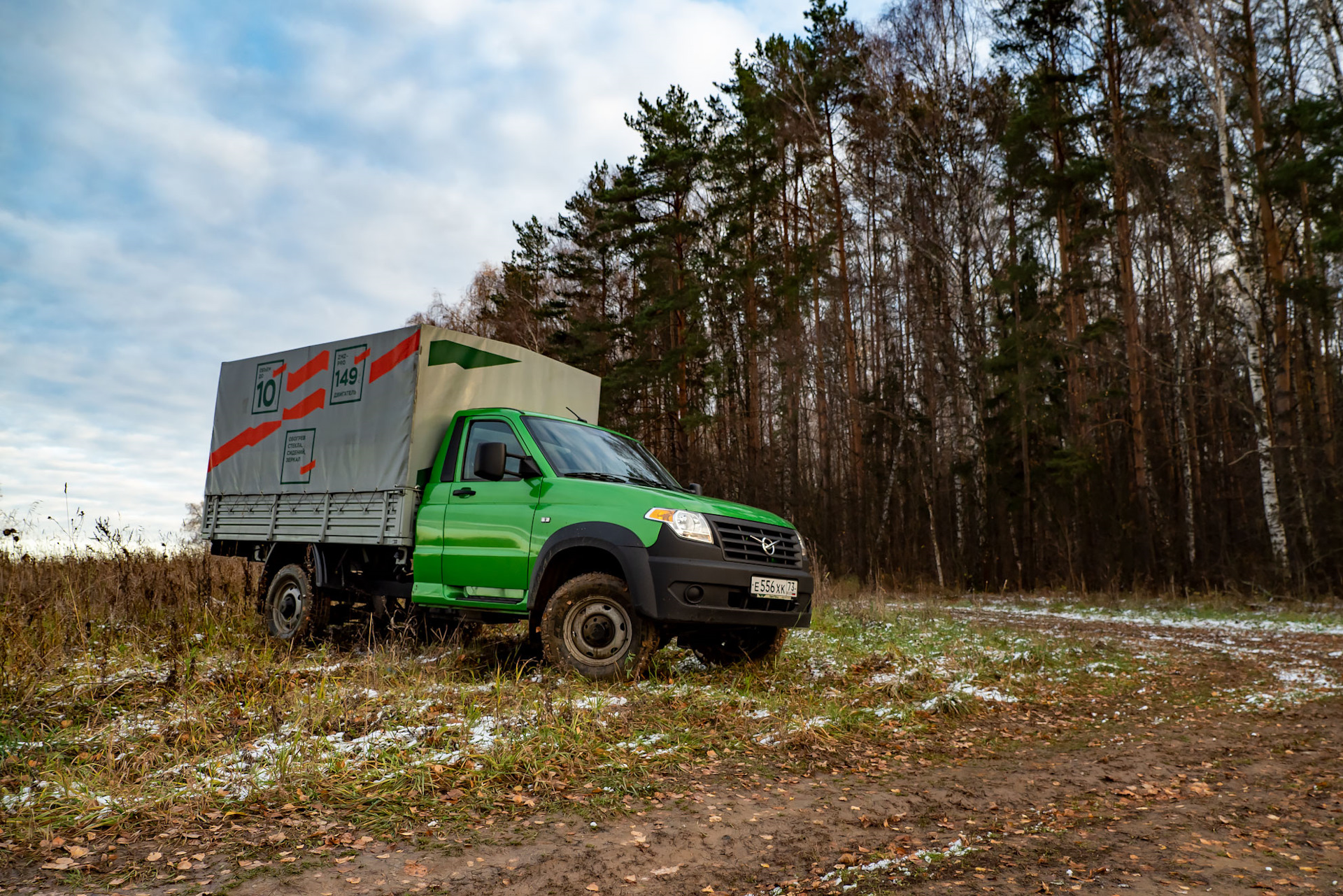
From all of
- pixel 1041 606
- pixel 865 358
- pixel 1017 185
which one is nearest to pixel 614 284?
pixel 865 358

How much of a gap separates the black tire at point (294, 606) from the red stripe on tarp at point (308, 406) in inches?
62.0

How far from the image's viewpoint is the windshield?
699cm

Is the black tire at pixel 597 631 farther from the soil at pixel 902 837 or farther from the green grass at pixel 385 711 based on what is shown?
the soil at pixel 902 837

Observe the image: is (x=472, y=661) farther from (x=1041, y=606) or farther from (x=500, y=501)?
(x=1041, y=606)

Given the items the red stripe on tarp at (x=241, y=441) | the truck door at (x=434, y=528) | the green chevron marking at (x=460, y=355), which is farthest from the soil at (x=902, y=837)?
the red stripe on tarp at (x=241, y=441)

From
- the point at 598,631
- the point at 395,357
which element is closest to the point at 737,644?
the point at 598,631

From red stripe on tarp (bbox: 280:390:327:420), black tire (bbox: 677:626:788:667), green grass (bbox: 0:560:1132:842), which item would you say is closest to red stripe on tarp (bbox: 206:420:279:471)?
red stripe on tarp (bbox: 280:390:327:420)

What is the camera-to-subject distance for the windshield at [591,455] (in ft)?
22.9

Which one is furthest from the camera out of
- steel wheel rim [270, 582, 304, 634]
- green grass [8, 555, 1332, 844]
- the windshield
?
steel wheel rim [270, 582, 304, 634]

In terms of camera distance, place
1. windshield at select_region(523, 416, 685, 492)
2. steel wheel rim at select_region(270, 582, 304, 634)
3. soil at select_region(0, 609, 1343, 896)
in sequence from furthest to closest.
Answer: steel wheel rim at select_region(270, 582, 304, 634)
windshield at select_region(523, 416, 685, 492)
soil at select_region(0, 609, 1343, 896)

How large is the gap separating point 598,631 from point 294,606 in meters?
4.08

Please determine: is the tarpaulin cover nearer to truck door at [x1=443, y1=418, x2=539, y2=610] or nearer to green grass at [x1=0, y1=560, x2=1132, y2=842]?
truck door at [x1=443, y1=418, x2=539, y2=610]

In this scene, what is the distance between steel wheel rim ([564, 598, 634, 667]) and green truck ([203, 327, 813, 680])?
0.01m

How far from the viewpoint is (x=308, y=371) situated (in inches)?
356
